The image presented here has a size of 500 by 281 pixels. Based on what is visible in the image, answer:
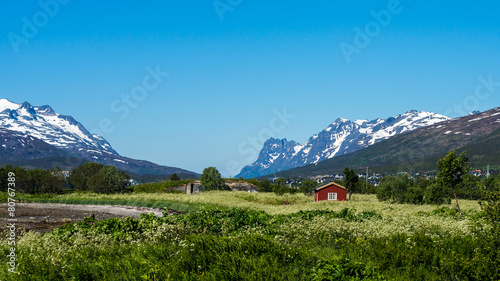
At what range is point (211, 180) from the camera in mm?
91750

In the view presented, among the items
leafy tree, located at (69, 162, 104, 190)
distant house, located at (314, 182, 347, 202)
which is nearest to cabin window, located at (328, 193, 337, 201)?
distant house, located at (314, 182, 347, 202)

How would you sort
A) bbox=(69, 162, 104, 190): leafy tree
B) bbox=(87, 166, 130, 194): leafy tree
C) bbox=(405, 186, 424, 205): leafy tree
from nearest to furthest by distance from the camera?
bbox=(405, 186, 424, 205): leafy tree
bbox=(87, 166, 130, 194): leafy tree
bbox=(69, 162, 104, 190): leafy tree

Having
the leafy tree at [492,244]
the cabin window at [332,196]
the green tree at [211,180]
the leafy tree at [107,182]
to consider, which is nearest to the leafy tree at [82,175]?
the leafy tree at [107,182]

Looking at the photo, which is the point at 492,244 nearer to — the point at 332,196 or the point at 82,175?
the point at 332,196

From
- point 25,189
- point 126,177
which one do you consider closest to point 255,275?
point 126,177

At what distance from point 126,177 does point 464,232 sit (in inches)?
3181

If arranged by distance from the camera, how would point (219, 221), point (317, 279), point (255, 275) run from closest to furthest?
point (317, 279), point (255, 275), point (219, 221)

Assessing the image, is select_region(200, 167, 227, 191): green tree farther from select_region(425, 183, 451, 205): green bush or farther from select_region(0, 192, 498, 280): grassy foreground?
select_region(0, 192, 498, 280): grassy foreground

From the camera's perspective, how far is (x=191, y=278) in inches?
418

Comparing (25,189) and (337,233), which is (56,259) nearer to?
(337,233)

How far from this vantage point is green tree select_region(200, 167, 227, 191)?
91.1m

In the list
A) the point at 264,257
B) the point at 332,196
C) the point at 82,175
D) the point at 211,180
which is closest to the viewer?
the point at 264,257

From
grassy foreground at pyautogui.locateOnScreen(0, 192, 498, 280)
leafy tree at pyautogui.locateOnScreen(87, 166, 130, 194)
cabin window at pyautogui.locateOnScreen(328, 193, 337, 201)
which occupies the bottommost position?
grassy foreground at pyautogui.locateOnScreen(0, 192, 498, 280)

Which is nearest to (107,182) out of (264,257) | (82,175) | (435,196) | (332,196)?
(82,175)
